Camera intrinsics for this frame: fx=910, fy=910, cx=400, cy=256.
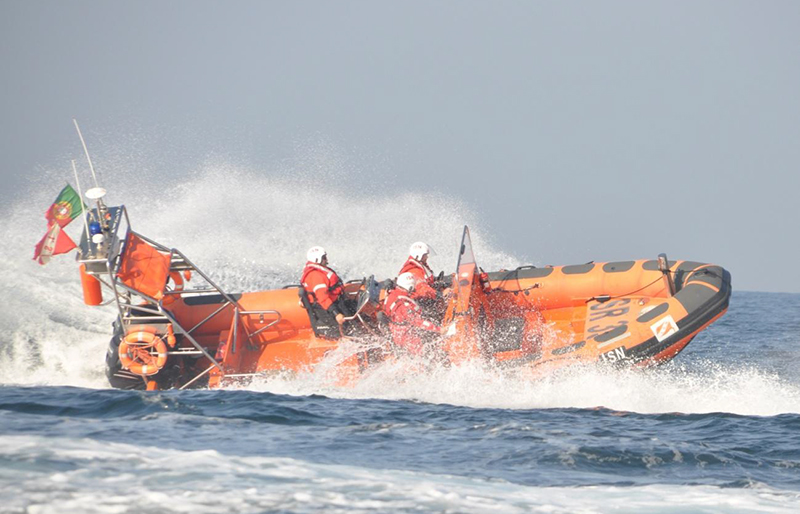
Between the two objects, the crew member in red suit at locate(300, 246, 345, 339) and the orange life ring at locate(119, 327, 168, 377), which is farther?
the crew member in red suit at locate(300, 246, 345, 339)

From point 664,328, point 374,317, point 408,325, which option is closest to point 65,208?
point 374,317

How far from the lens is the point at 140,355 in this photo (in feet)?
26.2

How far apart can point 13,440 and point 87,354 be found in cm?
473

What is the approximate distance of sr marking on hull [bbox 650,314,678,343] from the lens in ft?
25.3

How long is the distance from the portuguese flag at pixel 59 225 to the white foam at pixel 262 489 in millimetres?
3287

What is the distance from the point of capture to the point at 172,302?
28.3 feet

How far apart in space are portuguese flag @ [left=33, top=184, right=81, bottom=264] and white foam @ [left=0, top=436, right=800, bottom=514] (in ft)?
10.8

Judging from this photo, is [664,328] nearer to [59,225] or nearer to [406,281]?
[406,281]

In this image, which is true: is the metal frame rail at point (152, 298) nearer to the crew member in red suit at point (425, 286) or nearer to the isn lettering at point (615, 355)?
the crew member in red suit at point (425, 286)

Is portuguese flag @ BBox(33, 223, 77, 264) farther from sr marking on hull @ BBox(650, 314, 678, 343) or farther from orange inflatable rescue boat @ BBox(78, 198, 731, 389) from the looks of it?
sr marking on hull @ BBox(650, 314, 678, 343)

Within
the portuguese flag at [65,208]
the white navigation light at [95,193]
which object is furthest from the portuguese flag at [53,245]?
the white navigation light at [95,193]

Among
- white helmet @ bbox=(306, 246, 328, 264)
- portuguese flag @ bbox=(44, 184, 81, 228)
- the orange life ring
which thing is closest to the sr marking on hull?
white helmet @ bbox=(306, 246, 328, 264)

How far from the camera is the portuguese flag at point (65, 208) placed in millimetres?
7973

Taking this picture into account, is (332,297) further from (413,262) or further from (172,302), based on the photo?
(172,302)
